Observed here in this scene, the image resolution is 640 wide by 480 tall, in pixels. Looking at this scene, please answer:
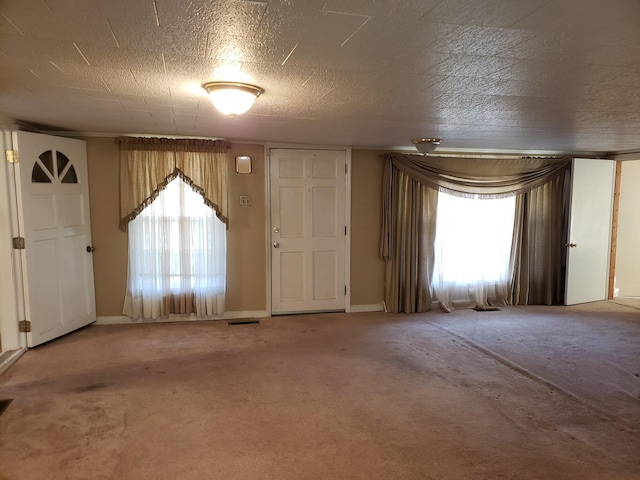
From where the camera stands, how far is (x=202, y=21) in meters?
1.60

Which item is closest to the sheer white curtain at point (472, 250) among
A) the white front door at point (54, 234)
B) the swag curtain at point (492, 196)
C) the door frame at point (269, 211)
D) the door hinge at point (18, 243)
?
the swag curtain at point (492, 196)

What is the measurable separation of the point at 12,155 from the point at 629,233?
7.79 meters

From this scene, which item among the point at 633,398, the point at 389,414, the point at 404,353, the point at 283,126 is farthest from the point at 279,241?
the point at 633,398

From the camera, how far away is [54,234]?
13.4 feet

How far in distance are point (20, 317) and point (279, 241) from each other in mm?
2629

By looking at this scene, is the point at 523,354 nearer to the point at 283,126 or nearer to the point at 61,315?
the point at 283,126

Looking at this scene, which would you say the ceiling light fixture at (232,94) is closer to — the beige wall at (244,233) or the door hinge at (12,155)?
the door hinge at (12,155)

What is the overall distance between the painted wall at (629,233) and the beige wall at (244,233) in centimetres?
382

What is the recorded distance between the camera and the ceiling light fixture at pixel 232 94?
243 centimetres

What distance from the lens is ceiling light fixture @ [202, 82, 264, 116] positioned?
95.7 inches

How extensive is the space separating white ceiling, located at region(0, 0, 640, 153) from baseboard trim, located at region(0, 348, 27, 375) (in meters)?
2.04

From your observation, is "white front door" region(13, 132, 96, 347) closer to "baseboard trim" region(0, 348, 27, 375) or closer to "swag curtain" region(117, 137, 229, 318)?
"baseboard trim" region(0, 348, 27, 375)

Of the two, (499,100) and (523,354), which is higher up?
(499,100)

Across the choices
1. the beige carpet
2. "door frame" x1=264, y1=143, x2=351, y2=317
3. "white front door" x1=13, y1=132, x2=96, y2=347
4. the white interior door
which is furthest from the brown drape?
"white front door" x1=13, y1=132, x2=96, y2=347
